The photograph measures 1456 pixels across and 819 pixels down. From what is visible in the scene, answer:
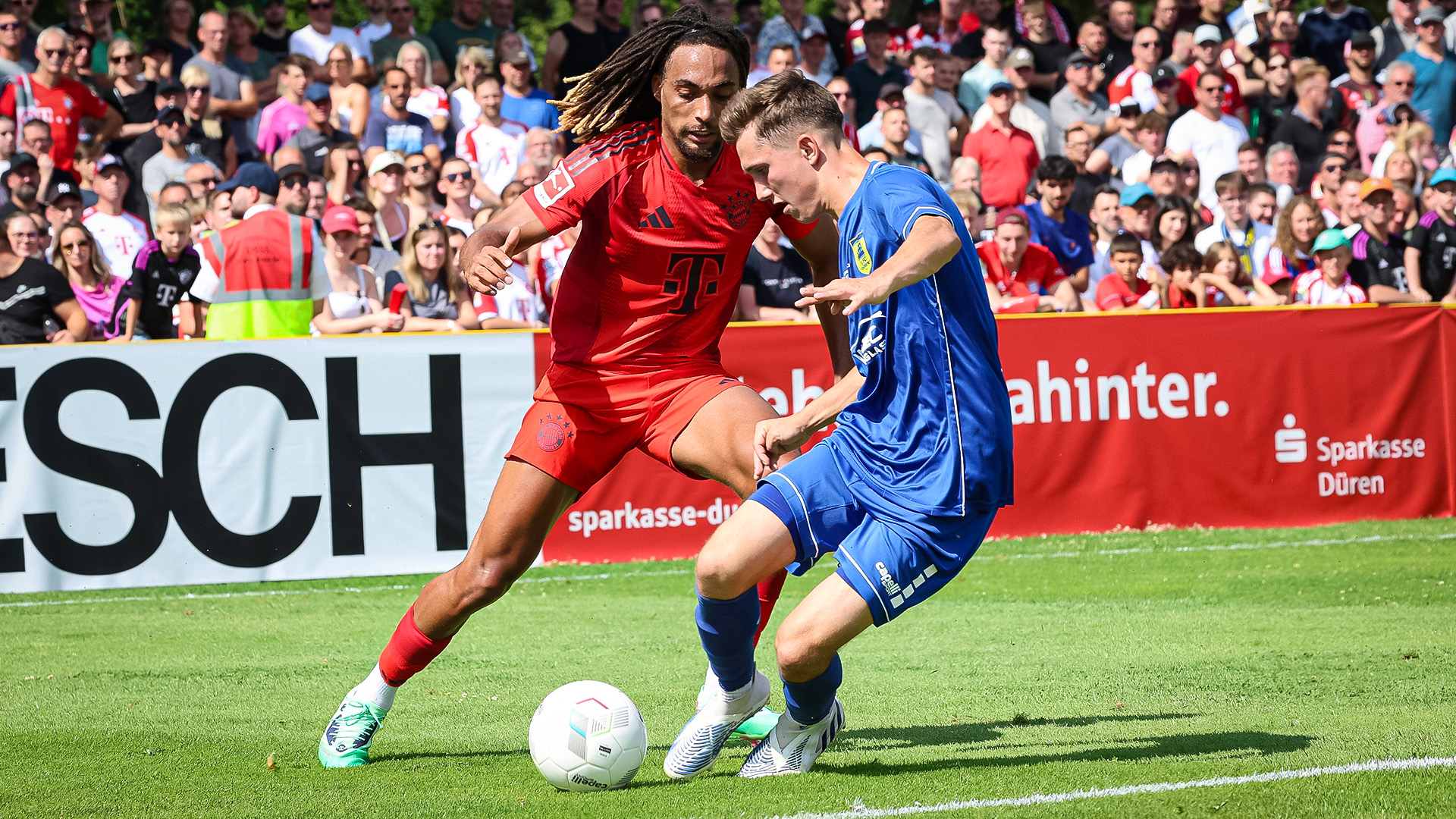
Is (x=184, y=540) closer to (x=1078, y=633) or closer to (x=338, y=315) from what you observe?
(x=338, y=315)

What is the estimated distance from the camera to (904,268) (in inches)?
156

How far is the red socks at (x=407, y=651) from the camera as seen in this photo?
205 inches

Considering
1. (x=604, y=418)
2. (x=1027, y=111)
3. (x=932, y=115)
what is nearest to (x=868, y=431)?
(x=604, y=418)

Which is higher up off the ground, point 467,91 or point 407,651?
point 467,91

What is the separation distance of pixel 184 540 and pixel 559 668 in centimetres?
372

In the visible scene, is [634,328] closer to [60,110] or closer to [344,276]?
[344,276]

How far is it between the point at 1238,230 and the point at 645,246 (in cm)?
963

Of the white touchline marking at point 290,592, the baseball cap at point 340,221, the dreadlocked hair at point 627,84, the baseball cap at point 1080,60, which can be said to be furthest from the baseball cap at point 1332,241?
the dreadlocked hair at point 627,84

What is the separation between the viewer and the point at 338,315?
11.1 metres

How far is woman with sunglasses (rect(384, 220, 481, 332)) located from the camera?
1123 centimetres

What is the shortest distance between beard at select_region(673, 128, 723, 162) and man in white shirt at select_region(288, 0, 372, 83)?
9.87 metres

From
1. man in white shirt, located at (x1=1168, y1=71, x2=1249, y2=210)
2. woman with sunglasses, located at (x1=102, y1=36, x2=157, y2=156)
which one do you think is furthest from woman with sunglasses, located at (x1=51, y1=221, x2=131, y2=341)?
man in white shirt, located at (x1=1168, y1=71, x2=1249, y2=210)

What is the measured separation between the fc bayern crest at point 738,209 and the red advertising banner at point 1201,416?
5.00m

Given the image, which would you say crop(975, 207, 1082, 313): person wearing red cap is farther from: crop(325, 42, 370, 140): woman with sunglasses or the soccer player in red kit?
the soccer player in red kit
